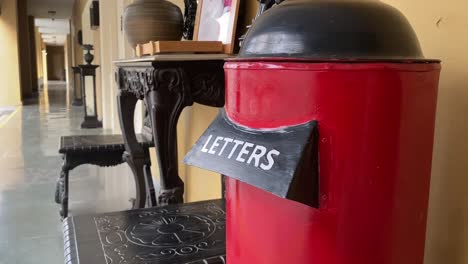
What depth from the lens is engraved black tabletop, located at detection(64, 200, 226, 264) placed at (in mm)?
993

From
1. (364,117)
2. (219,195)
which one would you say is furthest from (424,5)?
(219,195)

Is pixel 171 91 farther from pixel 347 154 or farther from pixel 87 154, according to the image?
pixel 87 154

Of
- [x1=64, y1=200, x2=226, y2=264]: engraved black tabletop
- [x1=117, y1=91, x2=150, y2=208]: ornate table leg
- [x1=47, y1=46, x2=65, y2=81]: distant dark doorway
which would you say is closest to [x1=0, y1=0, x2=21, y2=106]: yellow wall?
[x1=117, y1=91, x2=150, y2=208]: ornate table leg

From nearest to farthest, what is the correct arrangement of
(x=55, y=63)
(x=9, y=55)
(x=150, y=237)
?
1. (x=150, y=237)
2. (x=9, y=55)
3. (x=55, y=63)

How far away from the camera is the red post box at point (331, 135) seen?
0.52 metres

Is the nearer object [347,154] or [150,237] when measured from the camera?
[347,154]

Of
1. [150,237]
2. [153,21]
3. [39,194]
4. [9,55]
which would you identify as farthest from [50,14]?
[150,237]

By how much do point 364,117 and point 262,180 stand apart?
15 centimetres

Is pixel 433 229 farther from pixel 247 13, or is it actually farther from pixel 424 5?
pixel 247 13

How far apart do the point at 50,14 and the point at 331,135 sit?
50.4 ft

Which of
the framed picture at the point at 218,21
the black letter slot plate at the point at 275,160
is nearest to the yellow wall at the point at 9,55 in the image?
the framed picture at the point at 218,21

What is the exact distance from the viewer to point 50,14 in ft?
46.3

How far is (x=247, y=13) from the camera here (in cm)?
158

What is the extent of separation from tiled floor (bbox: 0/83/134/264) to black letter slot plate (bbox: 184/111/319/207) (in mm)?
1628
